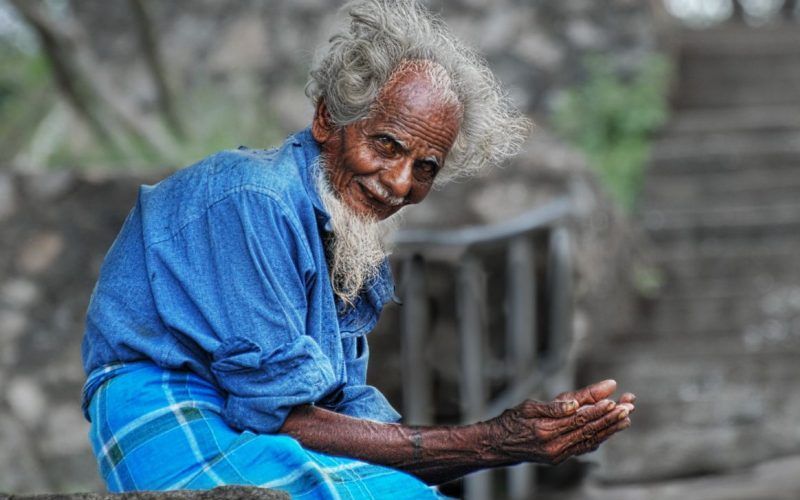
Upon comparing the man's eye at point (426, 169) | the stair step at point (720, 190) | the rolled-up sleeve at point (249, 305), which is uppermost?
the stair step at point (720, 190)

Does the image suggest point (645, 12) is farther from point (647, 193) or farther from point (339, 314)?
point (339, 314)

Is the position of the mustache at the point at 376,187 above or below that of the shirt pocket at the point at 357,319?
above

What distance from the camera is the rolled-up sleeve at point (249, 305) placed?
223 cm

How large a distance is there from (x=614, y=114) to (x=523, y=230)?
3.02 m

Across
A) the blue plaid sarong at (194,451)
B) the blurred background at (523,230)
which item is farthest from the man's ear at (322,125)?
the blurred background at (523,230)

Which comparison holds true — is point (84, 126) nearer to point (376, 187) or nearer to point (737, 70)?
point (376, 187)

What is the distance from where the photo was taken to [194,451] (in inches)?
89.5

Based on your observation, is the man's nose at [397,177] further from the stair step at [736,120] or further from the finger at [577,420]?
the stair step at [736,120]

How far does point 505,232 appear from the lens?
521 cm

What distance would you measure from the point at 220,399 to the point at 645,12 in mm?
6712

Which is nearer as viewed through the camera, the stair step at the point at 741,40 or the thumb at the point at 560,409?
the thumb at the point at 560,409

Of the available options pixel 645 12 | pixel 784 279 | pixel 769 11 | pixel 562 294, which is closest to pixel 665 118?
pixel 645 12

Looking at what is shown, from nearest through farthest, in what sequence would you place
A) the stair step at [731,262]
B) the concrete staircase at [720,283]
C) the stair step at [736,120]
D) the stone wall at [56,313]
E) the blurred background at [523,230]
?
the blurred background at [523,230] < the stone wall at [56,313] < the concrete staircase at [720,283] < the stair step at [731,262] < the stair step at [736,120]

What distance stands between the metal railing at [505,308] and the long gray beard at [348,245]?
2.26m
